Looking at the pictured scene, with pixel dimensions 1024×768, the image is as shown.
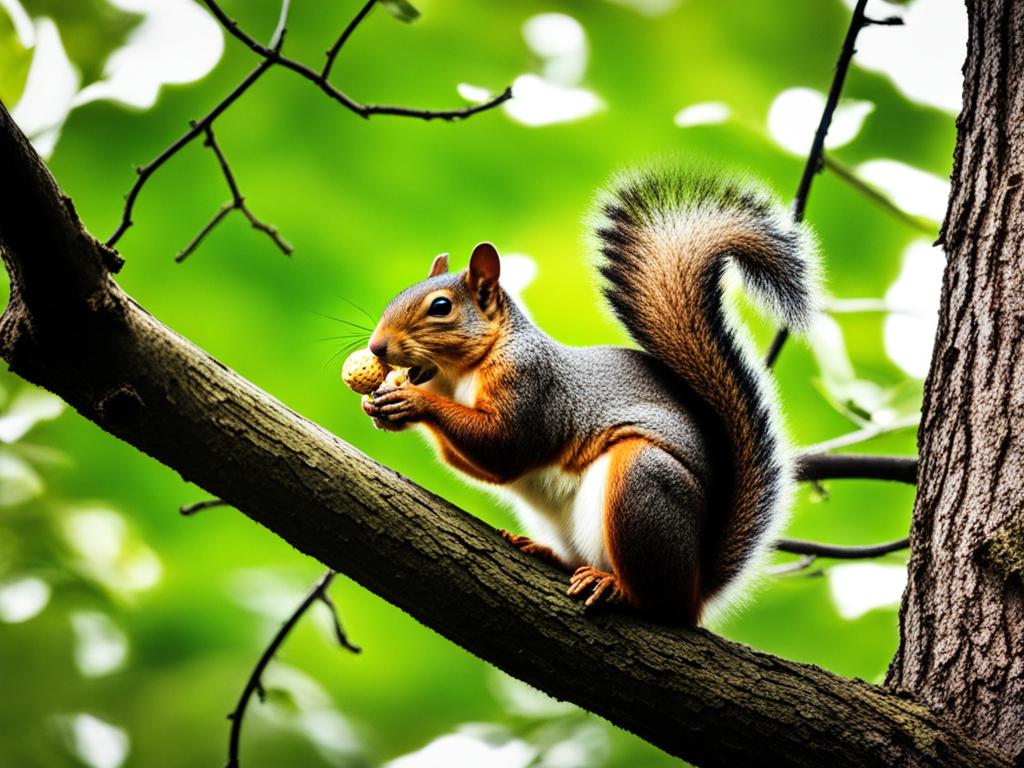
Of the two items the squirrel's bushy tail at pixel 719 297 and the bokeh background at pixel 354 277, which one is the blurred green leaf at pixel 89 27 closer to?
the bokeh background at pixel 354 277

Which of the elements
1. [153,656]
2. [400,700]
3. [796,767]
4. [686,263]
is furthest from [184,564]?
[796,767]

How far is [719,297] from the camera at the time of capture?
A: 2.02 metres

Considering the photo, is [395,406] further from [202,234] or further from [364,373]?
[202,234]

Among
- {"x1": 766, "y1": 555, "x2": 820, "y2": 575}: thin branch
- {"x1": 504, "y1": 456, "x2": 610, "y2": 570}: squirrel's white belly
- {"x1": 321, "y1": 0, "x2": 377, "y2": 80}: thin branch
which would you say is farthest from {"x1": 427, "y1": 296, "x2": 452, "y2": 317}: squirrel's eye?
{"x1": 766, "y1": 555, "x2": 820, "y2": 575}: thin branch

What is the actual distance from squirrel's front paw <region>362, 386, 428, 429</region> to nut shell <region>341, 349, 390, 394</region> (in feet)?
0.57

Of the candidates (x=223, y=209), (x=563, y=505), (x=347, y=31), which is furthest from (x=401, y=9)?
(x=563, y=505)

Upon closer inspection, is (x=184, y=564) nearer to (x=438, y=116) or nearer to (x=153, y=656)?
(x=153, y=656)

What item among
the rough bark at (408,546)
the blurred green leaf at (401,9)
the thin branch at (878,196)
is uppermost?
the thin branch at (878,196)

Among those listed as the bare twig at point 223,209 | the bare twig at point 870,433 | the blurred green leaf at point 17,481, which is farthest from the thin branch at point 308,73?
the blurred green leaf at point 17,481

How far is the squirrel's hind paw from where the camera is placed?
61.6 inches

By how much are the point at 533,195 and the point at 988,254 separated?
1.78m

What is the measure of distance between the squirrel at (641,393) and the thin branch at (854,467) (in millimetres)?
106

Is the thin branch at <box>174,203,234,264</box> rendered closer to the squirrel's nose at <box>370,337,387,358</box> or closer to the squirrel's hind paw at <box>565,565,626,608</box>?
the squirrel's nose at <box>370,337,387,358</box>

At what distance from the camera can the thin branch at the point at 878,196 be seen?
2.58 meters
